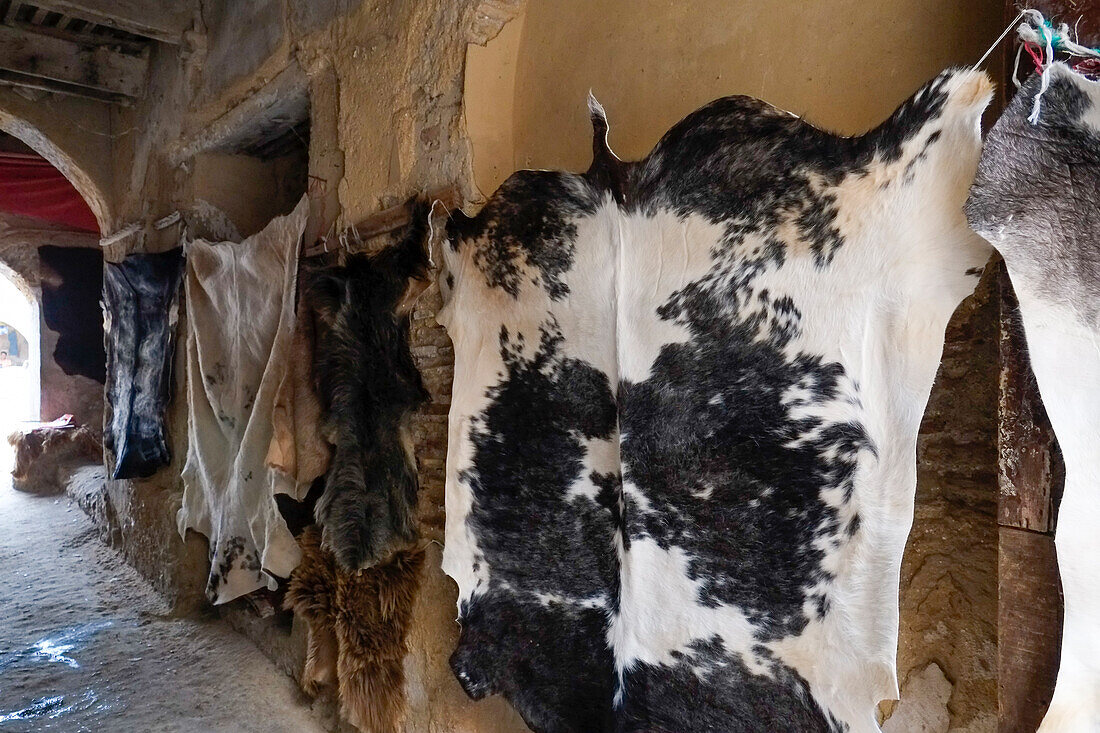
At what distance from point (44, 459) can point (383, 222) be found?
19.8 feet

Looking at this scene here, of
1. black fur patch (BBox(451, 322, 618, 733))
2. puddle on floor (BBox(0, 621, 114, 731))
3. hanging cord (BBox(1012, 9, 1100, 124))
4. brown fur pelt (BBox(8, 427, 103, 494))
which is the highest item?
hanging cord (BBox(1012, 9, 1100, 124))

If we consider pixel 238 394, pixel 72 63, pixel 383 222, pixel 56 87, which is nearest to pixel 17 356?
pixel 56 87

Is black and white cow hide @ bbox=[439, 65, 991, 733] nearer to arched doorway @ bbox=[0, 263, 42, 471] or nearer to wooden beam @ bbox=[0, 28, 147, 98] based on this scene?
wooden beam @ bbox=[0, 28, 147, 98]

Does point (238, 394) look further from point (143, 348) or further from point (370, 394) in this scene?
point (143, 348)

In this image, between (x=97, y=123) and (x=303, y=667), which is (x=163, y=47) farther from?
(x=303, y=667)

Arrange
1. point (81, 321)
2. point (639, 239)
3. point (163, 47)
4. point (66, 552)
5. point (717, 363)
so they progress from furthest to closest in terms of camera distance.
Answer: point (81, 321) < point (66, 552) < point (163, 47) < point (639, 239) < point (717, 363)

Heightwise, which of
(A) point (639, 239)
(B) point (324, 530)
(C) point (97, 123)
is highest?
(C) point (97, 123)

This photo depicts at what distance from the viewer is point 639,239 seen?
1.26 meters

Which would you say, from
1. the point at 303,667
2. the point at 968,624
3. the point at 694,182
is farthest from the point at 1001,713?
the point at 303,667

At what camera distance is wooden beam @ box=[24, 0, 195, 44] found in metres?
3.07

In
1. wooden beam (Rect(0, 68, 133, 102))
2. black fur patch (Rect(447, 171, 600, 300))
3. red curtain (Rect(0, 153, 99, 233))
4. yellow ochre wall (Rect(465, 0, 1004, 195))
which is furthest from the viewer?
red curtain (Rect(0, 153, 99, 233))

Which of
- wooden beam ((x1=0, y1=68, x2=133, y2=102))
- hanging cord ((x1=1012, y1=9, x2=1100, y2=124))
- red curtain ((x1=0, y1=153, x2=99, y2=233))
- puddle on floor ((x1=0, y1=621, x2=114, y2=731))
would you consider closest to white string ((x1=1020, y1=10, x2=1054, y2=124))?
hanging cord ((x1=1012, y1=9, x2=1100, y2=124))

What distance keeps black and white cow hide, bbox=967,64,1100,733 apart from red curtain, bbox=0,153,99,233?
688cm

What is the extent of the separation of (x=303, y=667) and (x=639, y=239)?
90.2 inches
